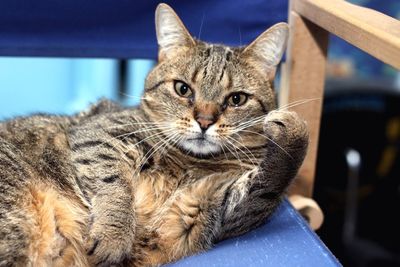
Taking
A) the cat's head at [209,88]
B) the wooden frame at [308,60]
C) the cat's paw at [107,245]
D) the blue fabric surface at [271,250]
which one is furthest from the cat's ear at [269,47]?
the cat's paw at [107,245]

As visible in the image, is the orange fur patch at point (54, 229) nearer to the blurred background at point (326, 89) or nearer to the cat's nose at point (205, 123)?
the cat's nose at point (205, 123)

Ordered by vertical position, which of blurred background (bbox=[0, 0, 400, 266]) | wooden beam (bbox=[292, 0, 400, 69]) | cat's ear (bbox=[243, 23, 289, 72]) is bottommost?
blurred background (bbox=[0, 0, 400, 266])

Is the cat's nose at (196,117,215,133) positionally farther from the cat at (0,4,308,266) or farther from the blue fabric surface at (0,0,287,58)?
the blue fabric surface at (0,0,287,58)

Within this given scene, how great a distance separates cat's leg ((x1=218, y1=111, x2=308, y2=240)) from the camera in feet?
3.88

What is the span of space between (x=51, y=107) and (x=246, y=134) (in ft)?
6.89

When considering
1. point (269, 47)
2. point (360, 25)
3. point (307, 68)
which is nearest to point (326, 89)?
point (307, 68)

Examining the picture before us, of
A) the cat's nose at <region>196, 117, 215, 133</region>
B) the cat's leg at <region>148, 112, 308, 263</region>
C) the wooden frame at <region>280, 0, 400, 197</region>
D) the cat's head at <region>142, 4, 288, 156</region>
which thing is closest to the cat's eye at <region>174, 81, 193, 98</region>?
the cat's head at <region>142, 4, 288, 156</region>

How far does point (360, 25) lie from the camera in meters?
1.14

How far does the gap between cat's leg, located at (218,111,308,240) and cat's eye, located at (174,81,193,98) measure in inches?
9.5

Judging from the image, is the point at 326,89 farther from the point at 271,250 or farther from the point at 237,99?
the point at 271,250

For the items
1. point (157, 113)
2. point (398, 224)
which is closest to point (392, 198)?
point (398, 224)

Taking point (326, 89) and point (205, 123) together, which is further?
point (326, 89)

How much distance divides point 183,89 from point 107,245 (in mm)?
424

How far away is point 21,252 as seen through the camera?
1.13 m
